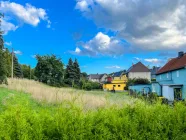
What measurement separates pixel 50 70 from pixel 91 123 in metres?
48.8

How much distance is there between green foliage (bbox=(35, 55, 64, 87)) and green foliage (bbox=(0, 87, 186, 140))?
47059 mm

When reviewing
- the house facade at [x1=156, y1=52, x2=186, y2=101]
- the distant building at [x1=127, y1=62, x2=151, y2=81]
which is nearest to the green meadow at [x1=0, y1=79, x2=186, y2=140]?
the house facade at [x1=156, y1=52, x2=186, y2=101]

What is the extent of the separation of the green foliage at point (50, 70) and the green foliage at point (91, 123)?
1853 inches

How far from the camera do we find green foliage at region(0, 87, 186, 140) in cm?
346

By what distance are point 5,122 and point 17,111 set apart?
0.26 m

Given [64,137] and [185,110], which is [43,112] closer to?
[64,137]

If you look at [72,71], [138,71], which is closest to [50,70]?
[72,71]

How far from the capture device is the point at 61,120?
361 centimetres

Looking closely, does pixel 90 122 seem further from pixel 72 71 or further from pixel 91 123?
pixel 72 71

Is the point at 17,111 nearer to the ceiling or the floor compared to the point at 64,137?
nearer to the ceiling

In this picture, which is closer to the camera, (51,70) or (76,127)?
(76,127)

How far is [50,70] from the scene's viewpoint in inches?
2028

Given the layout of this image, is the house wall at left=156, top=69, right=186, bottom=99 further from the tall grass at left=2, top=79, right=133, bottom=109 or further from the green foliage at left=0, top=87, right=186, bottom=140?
the green foliage at left=0, top=87, right=186, bottom=140

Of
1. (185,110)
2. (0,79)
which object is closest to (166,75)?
(0,79)
